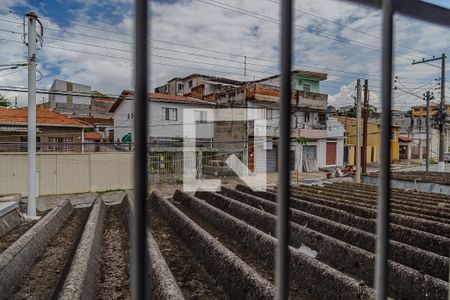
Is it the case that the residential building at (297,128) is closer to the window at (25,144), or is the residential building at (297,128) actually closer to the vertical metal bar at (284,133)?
the window at (25,144)

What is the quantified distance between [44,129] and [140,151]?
18.5 meters

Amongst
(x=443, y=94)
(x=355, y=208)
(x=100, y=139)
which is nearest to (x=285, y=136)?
(x=355, y=208)

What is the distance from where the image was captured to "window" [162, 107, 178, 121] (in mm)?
19484

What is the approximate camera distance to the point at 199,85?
950 inches

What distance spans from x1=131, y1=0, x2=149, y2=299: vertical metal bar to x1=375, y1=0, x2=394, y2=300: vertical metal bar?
0.50 metres

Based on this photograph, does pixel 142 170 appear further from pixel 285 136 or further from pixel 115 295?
pixel 115 295

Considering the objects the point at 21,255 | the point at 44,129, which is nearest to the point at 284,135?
the point at 21,255

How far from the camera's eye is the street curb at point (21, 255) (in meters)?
2.16

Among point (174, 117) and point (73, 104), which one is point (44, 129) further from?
point (73, 104)

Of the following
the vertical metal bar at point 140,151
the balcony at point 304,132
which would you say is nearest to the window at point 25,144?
the balcony at point 304,132

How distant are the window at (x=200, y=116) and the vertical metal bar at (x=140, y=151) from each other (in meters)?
20.7

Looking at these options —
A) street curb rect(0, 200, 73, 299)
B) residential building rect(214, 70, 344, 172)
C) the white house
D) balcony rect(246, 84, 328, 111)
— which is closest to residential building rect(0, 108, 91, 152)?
the white house

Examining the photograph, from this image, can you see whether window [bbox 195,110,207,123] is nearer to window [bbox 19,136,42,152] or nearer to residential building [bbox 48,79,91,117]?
window [bbox 19,136,42,152]

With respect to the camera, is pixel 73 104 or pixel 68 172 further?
pixel 73 104
